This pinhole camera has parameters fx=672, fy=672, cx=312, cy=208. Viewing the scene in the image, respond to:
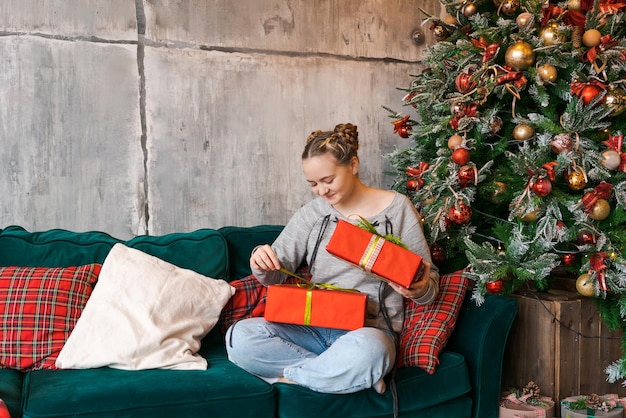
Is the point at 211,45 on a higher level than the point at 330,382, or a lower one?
higher

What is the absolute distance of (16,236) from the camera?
98.2 inches

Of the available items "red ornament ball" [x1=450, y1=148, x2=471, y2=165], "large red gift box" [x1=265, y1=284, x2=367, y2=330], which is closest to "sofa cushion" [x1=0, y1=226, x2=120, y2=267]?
"large red gift box" [x1=265, y1=284, x2=367, y2=330]

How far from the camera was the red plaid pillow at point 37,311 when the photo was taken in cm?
222

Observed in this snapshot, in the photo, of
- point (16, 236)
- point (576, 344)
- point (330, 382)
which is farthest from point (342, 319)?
point (16, 236)

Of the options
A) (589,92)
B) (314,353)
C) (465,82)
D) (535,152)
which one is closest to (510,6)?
(465,82)

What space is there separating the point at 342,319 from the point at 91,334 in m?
0.83

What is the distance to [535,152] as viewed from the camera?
2506 mm

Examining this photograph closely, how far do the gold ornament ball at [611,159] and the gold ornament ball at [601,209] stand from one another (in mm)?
128

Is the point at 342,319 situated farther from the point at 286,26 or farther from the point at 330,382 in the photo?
the point at 286,26

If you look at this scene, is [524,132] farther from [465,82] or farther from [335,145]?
[335,145]

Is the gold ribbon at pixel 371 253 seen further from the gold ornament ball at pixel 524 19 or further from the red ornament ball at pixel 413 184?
the gold ornament ball at pixel 524 19

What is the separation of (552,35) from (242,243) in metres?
1.44

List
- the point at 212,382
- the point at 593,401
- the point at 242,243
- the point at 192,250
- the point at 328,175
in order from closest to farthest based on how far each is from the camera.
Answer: the point at 212,382 < the point at 328,175 < the point at 593,401 < the point at 192,250 < the point at 242,243

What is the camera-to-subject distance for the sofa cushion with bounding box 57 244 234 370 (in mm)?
2182
